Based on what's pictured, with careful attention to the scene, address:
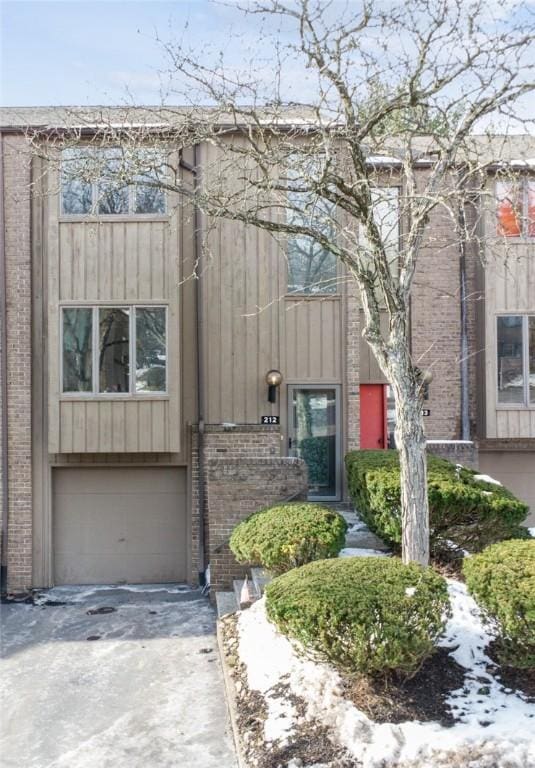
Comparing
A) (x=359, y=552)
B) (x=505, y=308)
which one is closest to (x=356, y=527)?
(x=359, y=552)

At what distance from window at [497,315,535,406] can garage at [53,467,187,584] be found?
538 centimetres

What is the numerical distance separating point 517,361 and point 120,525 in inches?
272

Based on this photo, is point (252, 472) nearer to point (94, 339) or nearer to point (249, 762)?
point (94, 339)

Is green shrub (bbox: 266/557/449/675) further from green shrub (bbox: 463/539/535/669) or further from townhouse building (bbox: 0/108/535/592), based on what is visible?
townhouse building (bbox: 0/108/535/592)

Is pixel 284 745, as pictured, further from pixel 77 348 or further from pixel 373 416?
pixel 373 416

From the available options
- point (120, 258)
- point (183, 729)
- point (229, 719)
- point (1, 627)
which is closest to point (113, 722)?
point (183, 729)

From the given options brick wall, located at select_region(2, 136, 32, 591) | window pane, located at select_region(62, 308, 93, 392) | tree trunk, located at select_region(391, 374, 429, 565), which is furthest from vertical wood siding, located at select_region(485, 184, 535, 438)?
brick wall, located at select_region(2, 136, 32, 591)

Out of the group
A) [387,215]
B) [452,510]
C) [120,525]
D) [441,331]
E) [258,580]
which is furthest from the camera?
Answer: [441,331]

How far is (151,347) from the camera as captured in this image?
10.3 m

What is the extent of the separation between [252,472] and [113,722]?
3630 mm

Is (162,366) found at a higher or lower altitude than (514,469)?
higher

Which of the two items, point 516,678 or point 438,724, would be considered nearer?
point 438,724

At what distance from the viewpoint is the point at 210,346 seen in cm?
1069

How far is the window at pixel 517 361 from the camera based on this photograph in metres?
11.0
